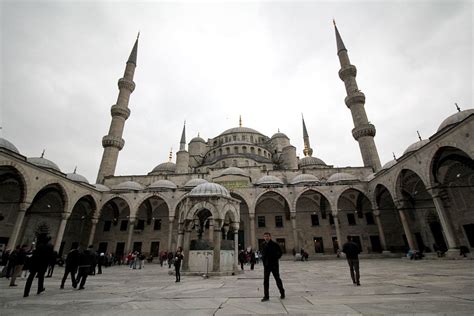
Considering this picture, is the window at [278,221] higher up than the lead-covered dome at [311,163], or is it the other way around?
the lead-covered dome at [311,163]

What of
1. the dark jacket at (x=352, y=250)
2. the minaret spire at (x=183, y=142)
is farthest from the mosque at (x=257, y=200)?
the dark jacket at (x=352, y=250)

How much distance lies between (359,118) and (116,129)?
2852 cm

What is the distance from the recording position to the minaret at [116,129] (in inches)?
1079

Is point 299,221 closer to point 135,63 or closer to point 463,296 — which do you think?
point 463,296

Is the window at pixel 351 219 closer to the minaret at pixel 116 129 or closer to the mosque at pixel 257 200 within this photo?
the mosque at pixel 257 200

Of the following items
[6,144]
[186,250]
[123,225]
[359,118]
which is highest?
[359,118]

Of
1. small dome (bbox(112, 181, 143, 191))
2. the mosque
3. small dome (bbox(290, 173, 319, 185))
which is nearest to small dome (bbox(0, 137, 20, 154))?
the mosque

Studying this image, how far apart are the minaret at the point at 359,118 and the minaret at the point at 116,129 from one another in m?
27.4

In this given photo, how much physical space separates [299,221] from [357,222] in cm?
548

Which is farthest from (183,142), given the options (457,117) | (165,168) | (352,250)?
(352,250)

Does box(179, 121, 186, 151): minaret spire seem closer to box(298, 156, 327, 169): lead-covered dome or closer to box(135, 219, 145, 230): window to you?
box(135, 219, 145, 230): window

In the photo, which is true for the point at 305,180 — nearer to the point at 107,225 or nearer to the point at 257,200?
the point at 257,200

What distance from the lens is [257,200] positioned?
70.2 feet

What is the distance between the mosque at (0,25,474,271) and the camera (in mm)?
13102
